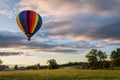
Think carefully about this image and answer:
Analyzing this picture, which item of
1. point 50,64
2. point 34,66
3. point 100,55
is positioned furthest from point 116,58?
point 34,66

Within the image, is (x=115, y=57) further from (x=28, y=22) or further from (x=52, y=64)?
(x=28, y=22)

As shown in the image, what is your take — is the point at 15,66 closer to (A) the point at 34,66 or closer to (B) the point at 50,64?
(A) the point at 34,66

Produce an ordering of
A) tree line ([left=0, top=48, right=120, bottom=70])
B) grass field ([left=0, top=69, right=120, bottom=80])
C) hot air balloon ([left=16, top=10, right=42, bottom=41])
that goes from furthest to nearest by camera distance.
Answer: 1. tree line ([left=0, top=48, right=120, bottom=70])
2. hot air balloon ([left=16, top=10, right=42, bottom=41])
3. grass field ([left=0, top=69, right=120, bottom=80])

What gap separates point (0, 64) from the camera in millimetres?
189625

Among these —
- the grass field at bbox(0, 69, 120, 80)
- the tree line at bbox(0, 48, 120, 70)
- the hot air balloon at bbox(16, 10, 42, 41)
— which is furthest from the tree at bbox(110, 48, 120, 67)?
the hot air balloon at bbox(16, 10, 42, 41)

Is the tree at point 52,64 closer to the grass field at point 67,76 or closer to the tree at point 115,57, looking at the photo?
the tree at point 115,57

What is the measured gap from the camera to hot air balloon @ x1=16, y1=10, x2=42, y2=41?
4959 centimetres

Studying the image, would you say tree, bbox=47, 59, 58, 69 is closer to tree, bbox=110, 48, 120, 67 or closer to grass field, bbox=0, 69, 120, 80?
tree, bbox=110, 48, 120, 67

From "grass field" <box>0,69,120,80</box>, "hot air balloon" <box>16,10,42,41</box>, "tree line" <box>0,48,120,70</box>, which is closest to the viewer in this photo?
"grass field" <box>0,69,120,80</box>

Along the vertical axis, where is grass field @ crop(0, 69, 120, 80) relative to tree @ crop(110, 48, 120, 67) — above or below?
below

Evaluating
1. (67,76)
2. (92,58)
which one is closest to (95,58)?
(92,58)

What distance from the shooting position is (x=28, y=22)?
4950 centimetres

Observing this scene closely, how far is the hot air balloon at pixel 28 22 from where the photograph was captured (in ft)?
163

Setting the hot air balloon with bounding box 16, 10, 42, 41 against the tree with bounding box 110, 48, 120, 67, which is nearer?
the hot air balloon with bounding box 16, 10, 42, 41
